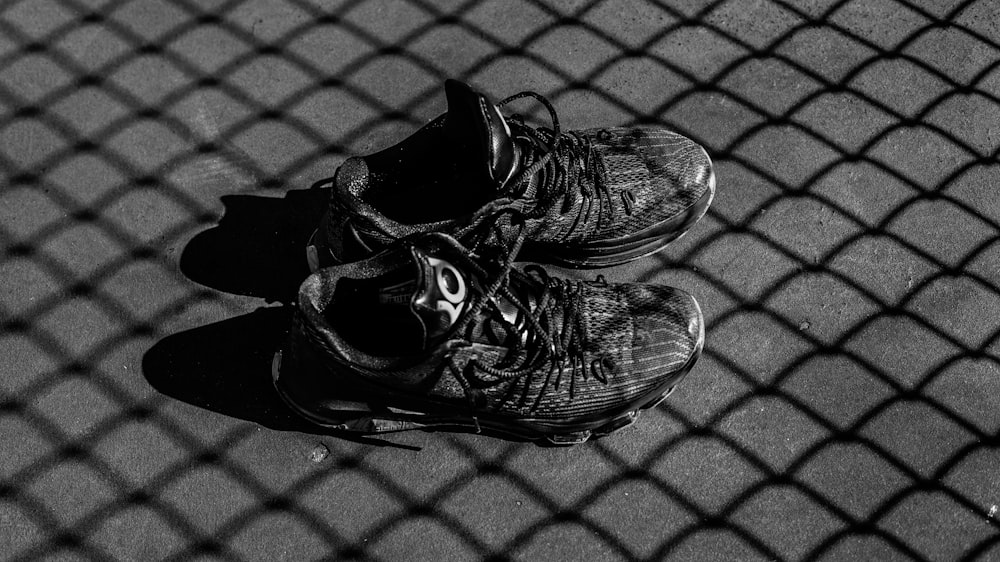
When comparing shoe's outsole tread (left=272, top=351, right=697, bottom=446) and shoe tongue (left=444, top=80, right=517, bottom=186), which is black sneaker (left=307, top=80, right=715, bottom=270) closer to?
shoe tongue (left=444, top=80, right=517, bottom=186)

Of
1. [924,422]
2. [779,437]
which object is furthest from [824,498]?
[924,422]

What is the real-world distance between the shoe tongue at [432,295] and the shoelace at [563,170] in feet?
1.01

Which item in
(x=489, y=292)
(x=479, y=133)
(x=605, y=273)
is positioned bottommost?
(x=605, y=273)

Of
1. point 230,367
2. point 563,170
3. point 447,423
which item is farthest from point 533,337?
point 230,367

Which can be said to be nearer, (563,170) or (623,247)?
(563,170)

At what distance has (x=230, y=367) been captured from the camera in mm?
2094

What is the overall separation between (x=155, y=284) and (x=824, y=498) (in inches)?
67.3

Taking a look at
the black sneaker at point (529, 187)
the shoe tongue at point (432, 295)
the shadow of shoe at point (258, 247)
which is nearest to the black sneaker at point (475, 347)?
the shoe tongue at point (432, 295)

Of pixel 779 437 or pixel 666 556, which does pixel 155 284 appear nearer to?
pixel 666 556

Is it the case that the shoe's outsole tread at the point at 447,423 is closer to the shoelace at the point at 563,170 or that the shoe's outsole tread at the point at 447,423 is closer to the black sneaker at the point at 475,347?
the black sneaker at the point at 475,347

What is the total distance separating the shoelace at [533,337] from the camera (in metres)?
1.75

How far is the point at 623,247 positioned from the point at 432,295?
62 cm

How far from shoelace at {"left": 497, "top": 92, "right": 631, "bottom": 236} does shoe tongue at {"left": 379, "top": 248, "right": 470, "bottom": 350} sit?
0.31 metres

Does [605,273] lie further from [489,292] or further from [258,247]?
[258,247]
